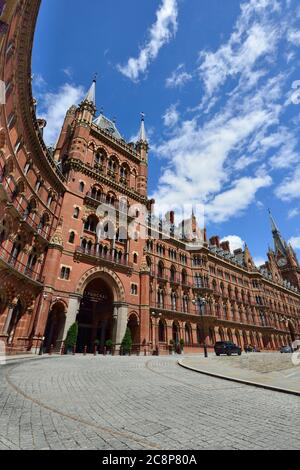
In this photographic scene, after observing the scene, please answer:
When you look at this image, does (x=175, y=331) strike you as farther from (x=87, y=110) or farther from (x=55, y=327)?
(x=87, y=110)

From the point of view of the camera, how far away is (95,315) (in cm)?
3011

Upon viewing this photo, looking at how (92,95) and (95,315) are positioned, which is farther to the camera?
(92,95)

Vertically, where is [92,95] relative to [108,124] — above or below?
below

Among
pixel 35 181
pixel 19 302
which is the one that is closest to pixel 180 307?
pixel 19 302

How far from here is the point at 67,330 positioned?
22938 millimetres

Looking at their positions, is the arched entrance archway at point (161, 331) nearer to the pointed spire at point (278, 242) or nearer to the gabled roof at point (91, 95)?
the gabled roof at point (91, 95)

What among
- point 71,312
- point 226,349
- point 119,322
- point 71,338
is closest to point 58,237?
point 71,312

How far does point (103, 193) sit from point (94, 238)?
20.9 feet

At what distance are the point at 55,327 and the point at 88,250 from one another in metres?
8.45

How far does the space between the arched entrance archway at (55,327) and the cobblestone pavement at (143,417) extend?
51.2 ft

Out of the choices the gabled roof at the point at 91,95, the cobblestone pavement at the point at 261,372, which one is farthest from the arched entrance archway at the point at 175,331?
the gabled roof at the point at 91,95
